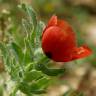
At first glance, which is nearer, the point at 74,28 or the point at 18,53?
the point at 18,53

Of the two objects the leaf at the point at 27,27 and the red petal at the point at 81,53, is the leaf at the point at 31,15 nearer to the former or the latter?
the leaf at the point at 27,27

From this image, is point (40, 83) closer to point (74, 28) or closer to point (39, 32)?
point (39, 32)

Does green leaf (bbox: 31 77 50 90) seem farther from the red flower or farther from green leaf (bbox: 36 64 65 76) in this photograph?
the red flower

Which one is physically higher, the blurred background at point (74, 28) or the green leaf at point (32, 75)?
the green leaf at point (32, 75)

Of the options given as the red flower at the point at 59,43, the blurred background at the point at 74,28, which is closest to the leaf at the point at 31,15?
the red flower at the point at 59,43

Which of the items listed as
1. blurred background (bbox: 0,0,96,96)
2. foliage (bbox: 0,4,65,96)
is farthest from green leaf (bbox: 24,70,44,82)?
blurred background (bbox: 0,0,96,96)

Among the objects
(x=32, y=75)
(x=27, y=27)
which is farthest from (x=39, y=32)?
(x=32, y=75)

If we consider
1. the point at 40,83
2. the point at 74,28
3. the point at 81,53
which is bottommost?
the point at 74,28

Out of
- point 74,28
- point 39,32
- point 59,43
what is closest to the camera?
point 59,43
